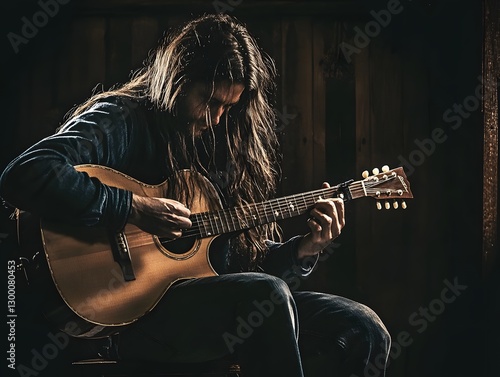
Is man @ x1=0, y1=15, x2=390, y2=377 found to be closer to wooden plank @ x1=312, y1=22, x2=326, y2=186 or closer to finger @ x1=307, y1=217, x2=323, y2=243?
finger @ x1=307, y1=217, x2=323, y2=243

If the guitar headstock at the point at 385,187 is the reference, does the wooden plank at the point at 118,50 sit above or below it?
above

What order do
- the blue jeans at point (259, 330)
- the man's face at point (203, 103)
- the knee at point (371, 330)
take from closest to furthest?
the blue jeans at point (259, 330) < the knee at point (371, 330) < the man's face at point (203, 103)

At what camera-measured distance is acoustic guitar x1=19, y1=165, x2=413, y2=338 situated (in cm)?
201

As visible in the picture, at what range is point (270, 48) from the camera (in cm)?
237

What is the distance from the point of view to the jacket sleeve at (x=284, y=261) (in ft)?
7.47

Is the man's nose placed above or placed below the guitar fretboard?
above

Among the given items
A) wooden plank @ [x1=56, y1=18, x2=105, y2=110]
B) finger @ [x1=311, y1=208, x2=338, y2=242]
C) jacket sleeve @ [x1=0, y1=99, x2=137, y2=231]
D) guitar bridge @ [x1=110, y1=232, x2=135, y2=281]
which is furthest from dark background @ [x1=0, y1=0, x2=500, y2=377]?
guitar bridge @ [x1=110, y1=232, x2=135, y2=281]

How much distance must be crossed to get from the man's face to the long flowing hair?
0.01m

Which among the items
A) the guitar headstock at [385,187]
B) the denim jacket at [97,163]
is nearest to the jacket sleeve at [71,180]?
the denim jacket at [97,163]

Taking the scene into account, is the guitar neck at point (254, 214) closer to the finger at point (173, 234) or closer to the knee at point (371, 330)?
the finger at point (173, 234)

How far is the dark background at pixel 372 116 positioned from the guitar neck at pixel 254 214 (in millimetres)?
99

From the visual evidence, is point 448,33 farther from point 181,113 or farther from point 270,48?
point 181,113

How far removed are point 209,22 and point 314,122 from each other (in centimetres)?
45

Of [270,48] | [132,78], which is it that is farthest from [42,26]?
[270,48]
